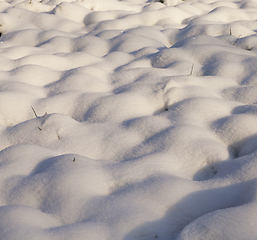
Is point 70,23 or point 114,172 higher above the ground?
point 70,23

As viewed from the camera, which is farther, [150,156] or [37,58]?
[37,58]

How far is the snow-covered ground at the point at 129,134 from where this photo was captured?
0.97 metres

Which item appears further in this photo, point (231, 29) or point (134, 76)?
point (231, 29)

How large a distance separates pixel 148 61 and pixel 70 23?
1.42m

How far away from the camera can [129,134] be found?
58.5 inches

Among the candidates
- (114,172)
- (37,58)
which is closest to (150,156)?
(114,172)

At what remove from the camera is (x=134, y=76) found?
205 cm

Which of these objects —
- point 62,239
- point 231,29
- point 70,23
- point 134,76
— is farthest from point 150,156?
point 70,23

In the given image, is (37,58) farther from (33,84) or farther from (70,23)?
(70,23)

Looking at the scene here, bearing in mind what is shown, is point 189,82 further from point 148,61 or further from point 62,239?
point 62,239

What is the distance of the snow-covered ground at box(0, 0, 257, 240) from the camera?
97 centimetres

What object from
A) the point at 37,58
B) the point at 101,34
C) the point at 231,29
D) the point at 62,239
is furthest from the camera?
the point at 101,34

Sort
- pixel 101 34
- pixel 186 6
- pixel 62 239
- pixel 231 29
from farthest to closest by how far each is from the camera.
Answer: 1. pixel 186 6
2. pixel 101 34
3. pixel 231 29
4. pixel 62 239

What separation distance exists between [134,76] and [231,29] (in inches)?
51.2
